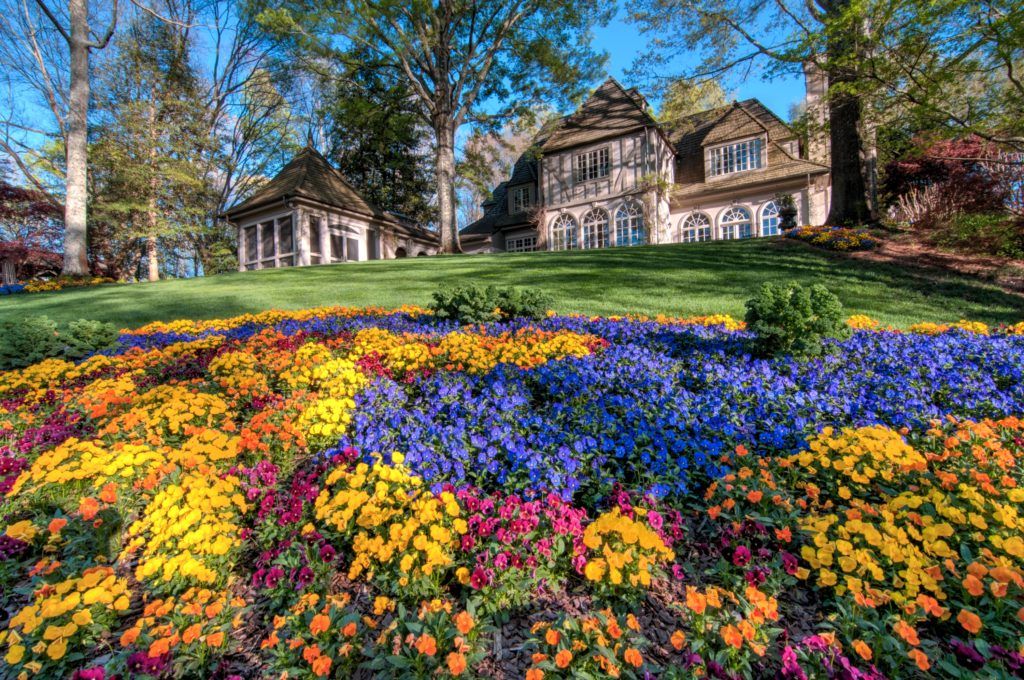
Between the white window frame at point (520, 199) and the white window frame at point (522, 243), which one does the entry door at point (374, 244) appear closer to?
the white window frame at point (522, 243)

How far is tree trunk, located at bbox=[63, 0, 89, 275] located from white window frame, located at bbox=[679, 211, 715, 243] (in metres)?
22.1

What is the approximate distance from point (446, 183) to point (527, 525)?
17.2 meters

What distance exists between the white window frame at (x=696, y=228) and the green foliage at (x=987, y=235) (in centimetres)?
1077

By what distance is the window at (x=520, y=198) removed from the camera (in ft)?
78.7

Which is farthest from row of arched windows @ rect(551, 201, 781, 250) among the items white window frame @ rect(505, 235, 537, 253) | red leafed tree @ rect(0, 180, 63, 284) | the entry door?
red leafed tree @ rect(0, 180, 63, 284)

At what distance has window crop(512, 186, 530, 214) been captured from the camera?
24.0m

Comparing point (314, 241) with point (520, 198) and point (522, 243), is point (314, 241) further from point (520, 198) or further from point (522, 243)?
point (520, 198)

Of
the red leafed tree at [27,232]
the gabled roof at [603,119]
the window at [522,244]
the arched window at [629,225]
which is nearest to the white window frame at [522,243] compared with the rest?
the window at [522,244]

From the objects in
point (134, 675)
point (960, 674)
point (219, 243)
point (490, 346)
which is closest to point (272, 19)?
point (219, 243)

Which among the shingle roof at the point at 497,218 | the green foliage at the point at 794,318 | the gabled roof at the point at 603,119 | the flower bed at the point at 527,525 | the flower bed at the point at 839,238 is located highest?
the gabled roof at the point at 603,119

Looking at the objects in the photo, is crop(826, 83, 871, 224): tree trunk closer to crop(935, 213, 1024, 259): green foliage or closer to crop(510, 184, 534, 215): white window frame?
crop(935, 213, 1024, 259): green foliage

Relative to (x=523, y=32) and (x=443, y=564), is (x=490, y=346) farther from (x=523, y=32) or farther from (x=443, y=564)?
(x=523, y=32)

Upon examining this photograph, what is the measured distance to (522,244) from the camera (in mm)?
23547

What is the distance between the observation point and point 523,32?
18.4 meters
